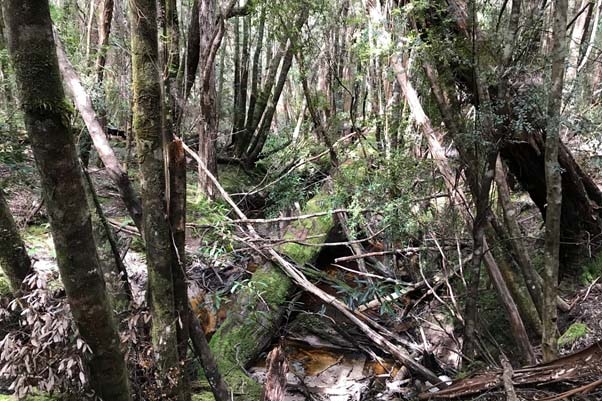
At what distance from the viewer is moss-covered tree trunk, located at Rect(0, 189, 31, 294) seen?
2.74m

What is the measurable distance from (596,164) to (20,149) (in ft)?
25.2

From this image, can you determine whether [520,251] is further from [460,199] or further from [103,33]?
[103,33]

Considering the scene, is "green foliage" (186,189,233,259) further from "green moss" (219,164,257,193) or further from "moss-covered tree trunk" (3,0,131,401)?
"green moss" (219,164,257,193)

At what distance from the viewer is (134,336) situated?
2738 mm

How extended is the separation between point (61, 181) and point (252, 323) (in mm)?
3216

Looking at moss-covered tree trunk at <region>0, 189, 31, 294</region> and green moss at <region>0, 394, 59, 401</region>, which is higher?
moss-covered tree trunk at <region>0, 189, 31, 294</region>

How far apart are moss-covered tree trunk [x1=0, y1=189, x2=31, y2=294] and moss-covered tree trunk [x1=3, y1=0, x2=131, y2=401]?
0.85 metres

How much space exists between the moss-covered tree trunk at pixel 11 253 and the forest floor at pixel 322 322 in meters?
1.19

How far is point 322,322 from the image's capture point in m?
5.48

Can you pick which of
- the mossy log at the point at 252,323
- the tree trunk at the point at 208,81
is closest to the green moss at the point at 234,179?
the tree trunk at the point at 208,81

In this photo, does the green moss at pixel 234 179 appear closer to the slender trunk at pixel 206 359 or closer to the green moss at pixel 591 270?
the slender trunk at pixel 206 359

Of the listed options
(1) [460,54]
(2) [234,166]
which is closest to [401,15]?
(1) [460,54]

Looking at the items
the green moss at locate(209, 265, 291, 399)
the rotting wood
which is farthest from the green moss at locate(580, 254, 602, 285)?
the rotting wood

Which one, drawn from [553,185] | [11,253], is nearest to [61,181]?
[11,253]
